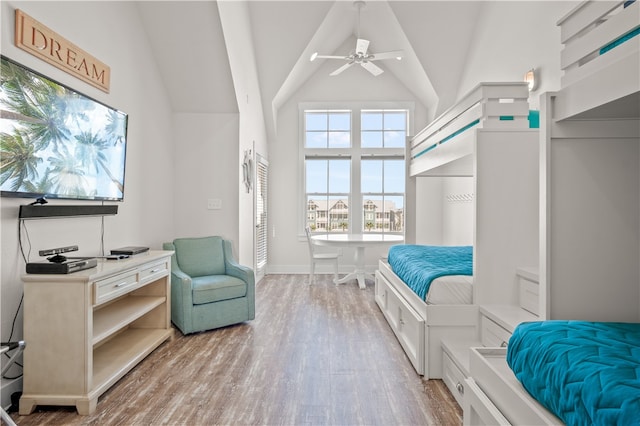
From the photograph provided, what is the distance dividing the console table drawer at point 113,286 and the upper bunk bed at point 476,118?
8.40ft

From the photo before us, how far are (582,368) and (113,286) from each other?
2.44 meters

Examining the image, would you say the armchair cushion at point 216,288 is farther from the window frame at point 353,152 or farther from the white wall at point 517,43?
the white wall at point 517,43

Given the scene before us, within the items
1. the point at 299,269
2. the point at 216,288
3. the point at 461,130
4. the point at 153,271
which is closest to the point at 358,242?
the point at 299,269

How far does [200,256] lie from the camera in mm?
4023

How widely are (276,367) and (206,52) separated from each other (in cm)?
309

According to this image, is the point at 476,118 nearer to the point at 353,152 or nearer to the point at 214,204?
the point at 214,204

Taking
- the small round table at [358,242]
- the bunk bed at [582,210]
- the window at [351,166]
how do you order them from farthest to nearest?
the window at [351,166]
the small round table at [358,242]
the bunk bed at [582,210]

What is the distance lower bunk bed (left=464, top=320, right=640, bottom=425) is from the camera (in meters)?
1.03

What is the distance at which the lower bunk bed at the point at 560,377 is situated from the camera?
1.03 m

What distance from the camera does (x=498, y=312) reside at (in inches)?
93.6

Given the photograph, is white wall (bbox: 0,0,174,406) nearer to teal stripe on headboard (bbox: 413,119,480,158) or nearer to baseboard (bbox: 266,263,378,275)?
baseboard (bbox: 266,263,378,275)

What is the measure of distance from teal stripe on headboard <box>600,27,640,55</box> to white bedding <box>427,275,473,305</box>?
1.55 m

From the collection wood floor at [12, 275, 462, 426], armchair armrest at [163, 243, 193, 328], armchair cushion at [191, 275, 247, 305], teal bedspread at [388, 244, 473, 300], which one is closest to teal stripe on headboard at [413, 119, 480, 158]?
teal bedspread at [388, 244, 473, 300]

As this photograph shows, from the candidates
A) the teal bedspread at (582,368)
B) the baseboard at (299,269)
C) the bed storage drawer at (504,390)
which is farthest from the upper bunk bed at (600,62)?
the baseboard at (299,269)
